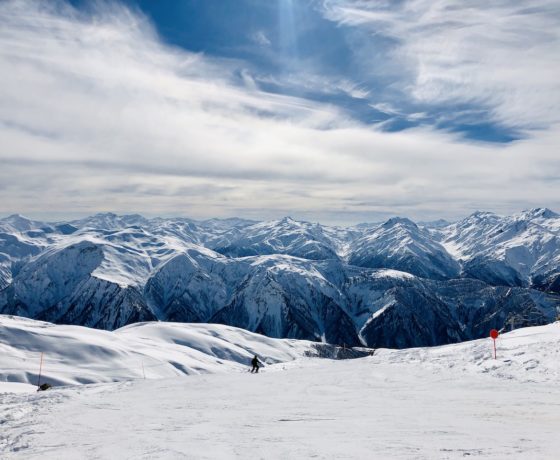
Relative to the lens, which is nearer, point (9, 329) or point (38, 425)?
point (38, 425)

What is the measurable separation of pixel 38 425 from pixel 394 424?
12.9m

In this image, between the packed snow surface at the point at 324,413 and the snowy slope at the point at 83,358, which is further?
the snowy slope at the point at 83,358

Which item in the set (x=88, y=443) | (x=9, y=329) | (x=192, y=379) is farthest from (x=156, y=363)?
(x=88, y=443)

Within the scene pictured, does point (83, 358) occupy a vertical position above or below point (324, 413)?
below

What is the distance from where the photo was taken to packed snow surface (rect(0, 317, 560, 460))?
42.2 ft

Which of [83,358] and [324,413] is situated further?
[83,358]

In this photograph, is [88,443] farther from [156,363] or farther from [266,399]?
[156,363]

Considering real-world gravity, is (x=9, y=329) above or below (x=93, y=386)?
below

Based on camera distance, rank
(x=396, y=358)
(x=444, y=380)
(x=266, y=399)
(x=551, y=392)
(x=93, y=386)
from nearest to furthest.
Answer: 1. (x=551, y=392)
2. (x=266, y=399)
3. (x=444, y=380)
4. (x=93, y=386)
5. (x=396, y=358)

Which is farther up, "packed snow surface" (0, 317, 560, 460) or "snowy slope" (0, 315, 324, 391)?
"packed snow surface" (0, 317, 560, 460)

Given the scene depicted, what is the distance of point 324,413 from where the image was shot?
17797mm

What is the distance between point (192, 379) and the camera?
30.1 m

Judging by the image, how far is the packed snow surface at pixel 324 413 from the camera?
12.9 metres

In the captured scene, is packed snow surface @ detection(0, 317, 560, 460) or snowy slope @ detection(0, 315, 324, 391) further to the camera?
snowy slope @ detection(0, 315, 324, 391)
